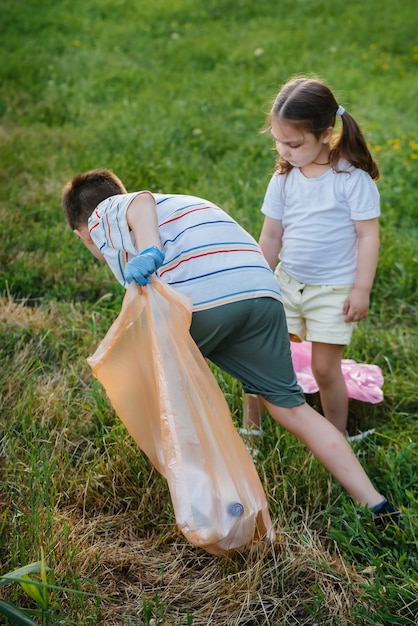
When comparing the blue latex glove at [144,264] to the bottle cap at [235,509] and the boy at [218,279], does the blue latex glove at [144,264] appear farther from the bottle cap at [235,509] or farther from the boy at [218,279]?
the bottle cap at [235,509]

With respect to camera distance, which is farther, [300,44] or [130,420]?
[300,44]

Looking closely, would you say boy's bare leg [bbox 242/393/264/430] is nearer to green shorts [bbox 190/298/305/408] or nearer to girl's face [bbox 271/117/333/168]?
green shorts [bbox 190/298/305/408]

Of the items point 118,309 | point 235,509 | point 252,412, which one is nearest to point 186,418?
point 235,509

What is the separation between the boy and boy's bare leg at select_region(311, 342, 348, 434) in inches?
14.7

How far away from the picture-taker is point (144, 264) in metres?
2.02

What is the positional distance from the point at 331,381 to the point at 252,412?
315 mm

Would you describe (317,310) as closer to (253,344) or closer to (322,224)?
(322,224)

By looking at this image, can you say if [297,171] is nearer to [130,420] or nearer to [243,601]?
[130,420]

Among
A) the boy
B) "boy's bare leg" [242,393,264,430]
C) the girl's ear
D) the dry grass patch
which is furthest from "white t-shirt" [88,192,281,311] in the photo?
the dry grass patch

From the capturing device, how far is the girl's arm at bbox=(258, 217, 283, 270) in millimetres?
2723

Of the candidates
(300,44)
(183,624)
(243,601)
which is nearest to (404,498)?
(243,601)

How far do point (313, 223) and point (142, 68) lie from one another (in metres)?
4.84

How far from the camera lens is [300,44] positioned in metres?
7.46

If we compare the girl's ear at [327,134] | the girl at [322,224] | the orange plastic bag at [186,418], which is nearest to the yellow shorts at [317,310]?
the girl at [322,224]
